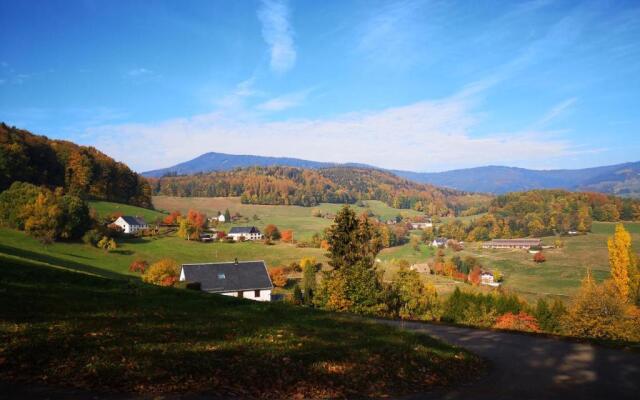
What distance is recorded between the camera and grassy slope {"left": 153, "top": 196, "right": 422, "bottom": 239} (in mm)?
145500

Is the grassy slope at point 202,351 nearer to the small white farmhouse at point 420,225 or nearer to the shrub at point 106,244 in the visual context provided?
the shrub at point 106,244

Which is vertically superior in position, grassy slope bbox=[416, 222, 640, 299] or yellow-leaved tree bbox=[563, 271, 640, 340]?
yellow-leaved tree bbox=[563, 271, 640, 340]

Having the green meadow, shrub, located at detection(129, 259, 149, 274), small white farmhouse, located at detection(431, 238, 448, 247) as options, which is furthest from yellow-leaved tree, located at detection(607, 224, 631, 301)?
small white farmhouse, located at detection(431, 238, 448, 247)

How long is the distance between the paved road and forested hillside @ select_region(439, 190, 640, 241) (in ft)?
436

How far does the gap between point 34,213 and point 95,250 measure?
1111 cm

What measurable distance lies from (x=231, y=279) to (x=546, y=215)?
123126mm

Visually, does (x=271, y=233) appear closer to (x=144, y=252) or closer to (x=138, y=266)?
(x=144, y=252)

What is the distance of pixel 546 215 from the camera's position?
142750 mm

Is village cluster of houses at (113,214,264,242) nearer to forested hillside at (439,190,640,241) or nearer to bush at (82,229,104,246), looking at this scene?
bush at (82,229,104,246)

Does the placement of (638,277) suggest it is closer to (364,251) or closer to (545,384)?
(364,251)

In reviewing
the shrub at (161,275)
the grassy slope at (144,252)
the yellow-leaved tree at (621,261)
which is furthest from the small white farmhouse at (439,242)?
the shrub at (161,275)

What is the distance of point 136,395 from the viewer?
26.0 feet

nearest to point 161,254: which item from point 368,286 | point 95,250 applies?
point 95,250

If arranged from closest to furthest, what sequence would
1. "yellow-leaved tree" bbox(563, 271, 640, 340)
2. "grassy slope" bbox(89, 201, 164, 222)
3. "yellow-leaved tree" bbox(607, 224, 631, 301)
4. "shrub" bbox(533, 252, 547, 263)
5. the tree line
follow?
the tree line → "yellow-leaved tree" bbox(563, 271, 640, 340) → "yellow-leaved tree" bbox(607, 224, 631, 301) → "grassy slope" bbox(89, 201, 164, 222) → "shrub" bbox(533, 252, 547, 263)
